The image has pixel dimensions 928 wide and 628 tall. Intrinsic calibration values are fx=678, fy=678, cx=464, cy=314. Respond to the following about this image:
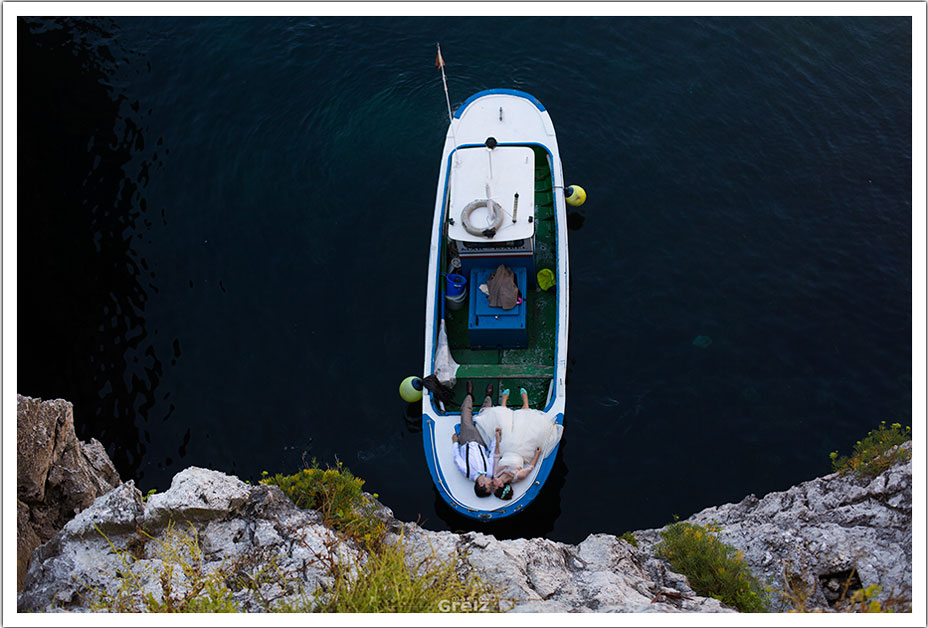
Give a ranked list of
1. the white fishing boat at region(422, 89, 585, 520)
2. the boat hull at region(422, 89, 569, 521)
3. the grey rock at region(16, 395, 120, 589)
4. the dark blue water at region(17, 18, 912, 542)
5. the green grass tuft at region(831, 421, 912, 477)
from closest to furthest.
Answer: the grey rock at region(16, 395, 120, 589) < the green grass tuft at region(831, 421, 912, 477) < the boat hull at region(422, 89, 569, 521) < the white fishing boat at region(422, 89, 585, 520) < the dark blue water at region(17, 18, 912, 542)

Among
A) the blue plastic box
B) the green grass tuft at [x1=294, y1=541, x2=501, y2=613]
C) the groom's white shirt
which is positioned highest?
the blue plastic box

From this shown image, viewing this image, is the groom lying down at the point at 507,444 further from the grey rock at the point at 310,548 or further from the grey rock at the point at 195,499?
the grey rock at the point at 195,499

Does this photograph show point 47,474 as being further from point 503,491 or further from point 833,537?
point 833,537

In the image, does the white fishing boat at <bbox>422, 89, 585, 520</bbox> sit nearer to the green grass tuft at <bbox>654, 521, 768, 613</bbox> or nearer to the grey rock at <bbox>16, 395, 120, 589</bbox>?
the green grass tuft at <bbox>654, 521, 768, 613</bbox>

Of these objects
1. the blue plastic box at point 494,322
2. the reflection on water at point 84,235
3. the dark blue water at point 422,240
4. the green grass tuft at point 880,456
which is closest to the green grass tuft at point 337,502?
the dark blue water at point 422,240

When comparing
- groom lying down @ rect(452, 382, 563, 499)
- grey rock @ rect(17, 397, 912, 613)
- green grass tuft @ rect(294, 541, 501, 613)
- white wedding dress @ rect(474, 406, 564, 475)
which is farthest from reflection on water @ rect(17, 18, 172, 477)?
green grass tuft @ rect(294, 541, 501, 613)

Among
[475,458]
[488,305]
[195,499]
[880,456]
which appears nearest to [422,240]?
[488,305]

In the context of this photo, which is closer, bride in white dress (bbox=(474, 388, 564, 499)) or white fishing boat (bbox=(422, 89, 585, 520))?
bride in white dress (bbox=(474, 388, 564, 499))

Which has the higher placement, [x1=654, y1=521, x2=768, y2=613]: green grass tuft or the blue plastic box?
the blue plastic box
